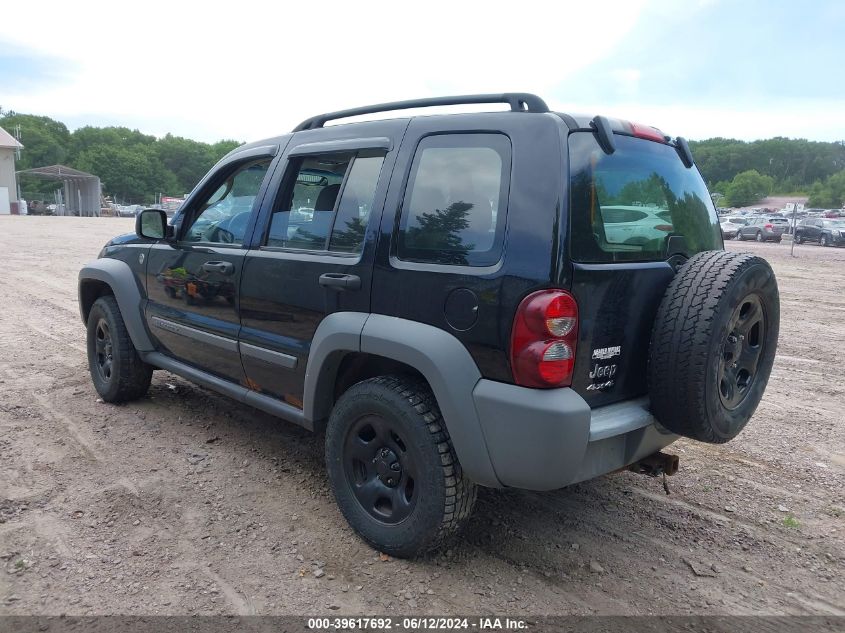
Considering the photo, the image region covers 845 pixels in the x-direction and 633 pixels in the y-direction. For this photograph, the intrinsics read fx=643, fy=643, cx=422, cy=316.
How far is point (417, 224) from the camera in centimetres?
287

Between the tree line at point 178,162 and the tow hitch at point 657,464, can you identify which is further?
the tree line at point 178,162

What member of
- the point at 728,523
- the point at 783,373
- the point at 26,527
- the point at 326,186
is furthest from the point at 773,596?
the point at 783,373

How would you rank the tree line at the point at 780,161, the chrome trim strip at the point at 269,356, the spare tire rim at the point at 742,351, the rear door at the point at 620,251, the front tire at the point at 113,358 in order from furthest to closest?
the tree line at the point at 780,161 < the front tire at the point at 113,358 < the chrome trim strip at the point at 269,356 < the spare tire rim at the point at 742,351 < the rear door at the point at 620,251

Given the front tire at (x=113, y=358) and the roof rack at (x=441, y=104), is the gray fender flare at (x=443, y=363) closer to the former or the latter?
the roof rack at (x=441, y=104)

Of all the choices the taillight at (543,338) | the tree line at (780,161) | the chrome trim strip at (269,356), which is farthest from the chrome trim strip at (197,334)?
the tree line at (780,161)

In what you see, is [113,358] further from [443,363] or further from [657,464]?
[657,464]

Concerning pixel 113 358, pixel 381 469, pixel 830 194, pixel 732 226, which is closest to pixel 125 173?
pixel 732 226

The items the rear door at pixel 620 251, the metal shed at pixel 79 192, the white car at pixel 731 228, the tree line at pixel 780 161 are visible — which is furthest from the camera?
the tree line at pixel 780 161

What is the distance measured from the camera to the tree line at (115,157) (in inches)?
3578

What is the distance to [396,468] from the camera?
115 inches

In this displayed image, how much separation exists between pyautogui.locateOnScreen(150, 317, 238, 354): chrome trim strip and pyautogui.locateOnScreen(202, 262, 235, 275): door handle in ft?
1.27

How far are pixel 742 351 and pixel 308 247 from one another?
2177 mm

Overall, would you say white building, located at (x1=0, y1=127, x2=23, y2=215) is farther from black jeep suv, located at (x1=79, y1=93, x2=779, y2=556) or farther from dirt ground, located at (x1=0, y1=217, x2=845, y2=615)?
black jeep suv, located at (x1=79, y1=93, x2=779, y2=556)

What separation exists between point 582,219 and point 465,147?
0.62m
